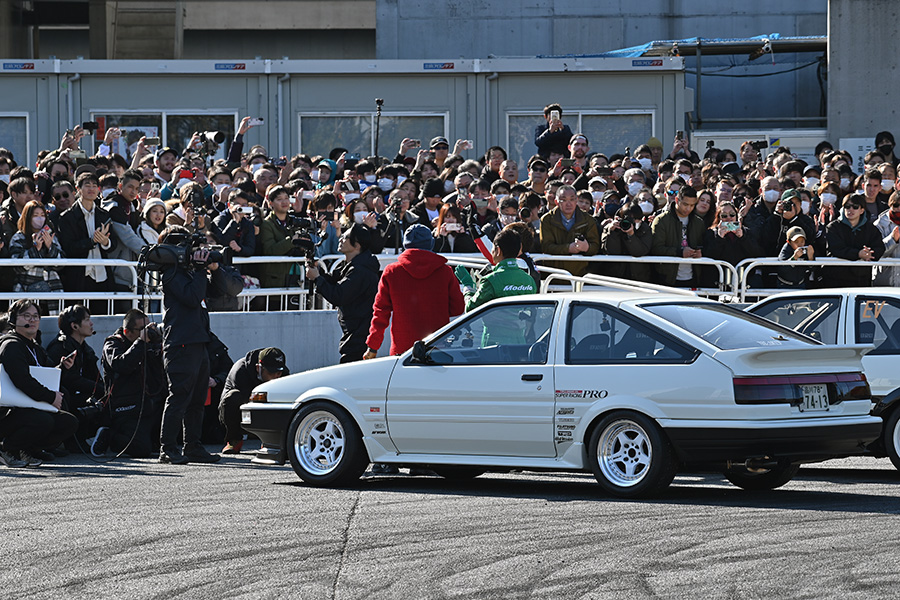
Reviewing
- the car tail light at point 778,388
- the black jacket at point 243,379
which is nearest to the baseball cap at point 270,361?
the black jacket at point 243,379

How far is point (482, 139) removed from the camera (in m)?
27.8

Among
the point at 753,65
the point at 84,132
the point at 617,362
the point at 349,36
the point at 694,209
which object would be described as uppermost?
the point at 349,36

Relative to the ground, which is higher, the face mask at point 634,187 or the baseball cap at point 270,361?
the face mask at point 634,187

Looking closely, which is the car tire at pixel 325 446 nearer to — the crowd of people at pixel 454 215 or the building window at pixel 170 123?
the crowd of people at pixel 454 215

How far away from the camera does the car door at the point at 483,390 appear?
411 inches

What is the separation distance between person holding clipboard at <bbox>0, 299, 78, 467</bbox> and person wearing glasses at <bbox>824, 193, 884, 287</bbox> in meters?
8.56

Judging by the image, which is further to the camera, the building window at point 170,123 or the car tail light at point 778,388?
the building window at point 170,123

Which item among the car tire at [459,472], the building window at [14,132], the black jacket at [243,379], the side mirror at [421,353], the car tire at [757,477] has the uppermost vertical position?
the building window at [14,132]

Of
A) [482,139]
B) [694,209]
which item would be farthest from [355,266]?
[482,139]

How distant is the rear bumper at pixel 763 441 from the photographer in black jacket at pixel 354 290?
13.9 ft

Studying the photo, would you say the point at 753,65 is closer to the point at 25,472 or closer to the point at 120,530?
the point at 25,472

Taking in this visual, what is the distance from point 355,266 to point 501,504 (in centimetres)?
394

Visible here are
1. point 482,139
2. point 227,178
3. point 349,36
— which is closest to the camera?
point 227,178

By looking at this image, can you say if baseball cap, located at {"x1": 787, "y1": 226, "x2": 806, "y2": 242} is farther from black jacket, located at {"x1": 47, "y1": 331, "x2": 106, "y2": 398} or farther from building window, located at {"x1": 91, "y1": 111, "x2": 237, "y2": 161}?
building window, located at {"x1": 91, "y1": 111, "x2": 237, "y2": 161}
